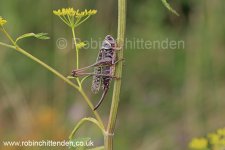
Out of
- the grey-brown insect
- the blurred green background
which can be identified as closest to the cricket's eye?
the grey-brown insect

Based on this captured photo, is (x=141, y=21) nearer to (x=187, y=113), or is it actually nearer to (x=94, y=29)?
(x=94, y=29)

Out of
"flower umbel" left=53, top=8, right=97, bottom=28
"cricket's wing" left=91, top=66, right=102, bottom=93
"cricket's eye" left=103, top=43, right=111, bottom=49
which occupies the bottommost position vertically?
"cricket's wing" left=91, top=66, right=102, bottom=93

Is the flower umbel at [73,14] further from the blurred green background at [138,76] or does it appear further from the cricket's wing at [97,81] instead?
the blurred green background at [138,76]

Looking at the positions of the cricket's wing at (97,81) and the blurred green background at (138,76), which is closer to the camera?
the cricket's wing at (97,81)

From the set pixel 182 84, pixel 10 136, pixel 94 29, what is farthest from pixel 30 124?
pixel 182 84

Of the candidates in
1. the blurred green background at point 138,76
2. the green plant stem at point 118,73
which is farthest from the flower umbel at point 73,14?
the blurred green background at point 138,76

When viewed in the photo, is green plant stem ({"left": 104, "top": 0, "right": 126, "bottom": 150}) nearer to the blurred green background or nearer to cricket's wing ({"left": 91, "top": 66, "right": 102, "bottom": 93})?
cricket's wing ({"left": 91, "top": 66, "right": 102, "bottom": 93})
